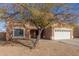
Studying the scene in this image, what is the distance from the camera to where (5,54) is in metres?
13.1

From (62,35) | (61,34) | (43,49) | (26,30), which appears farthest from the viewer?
(61,34)

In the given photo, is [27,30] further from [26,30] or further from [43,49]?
[43,49]

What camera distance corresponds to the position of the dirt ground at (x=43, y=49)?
13133 millimetres

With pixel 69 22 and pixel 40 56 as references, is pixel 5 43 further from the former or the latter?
pixel 69 22

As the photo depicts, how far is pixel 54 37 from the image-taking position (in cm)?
1380

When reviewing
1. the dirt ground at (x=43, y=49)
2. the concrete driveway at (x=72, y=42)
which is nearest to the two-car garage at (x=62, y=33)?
the concrete driveway at (x=72, y=42)

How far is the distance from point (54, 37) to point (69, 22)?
3.04ft

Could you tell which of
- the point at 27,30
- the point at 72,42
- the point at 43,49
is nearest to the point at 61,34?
the point at 72,42

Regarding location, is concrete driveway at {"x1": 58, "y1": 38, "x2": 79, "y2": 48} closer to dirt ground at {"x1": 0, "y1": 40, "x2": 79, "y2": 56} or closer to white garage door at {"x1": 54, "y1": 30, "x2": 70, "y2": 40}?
dirt ground at {"x1": 0, "y1": 40, "x2": 79, "y2": 56}

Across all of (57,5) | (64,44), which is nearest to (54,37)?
(64,44)

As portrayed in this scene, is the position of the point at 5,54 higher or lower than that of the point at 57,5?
lower

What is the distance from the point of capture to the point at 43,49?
13.3m

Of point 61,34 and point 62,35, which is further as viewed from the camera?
point 61,34

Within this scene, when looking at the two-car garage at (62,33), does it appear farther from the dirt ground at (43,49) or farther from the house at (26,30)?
the dirt ground at (43,49)
